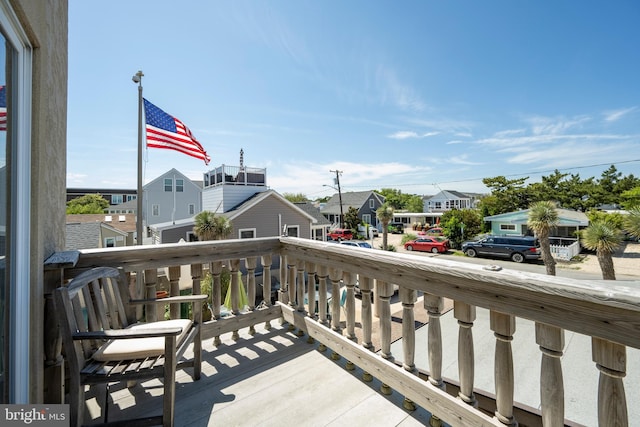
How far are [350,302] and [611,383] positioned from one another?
1301 mm

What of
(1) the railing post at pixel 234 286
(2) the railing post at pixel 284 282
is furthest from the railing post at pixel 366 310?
(1) the railing post at pixel 234 286

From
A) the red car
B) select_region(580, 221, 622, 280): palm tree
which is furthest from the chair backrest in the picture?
the red car

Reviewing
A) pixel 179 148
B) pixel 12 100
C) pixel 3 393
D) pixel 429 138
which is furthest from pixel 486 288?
pixel 429 138

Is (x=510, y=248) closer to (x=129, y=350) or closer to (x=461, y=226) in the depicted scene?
(x=461, y=226)

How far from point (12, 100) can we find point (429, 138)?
26.6 m

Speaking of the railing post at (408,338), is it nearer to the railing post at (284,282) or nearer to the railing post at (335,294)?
the railing post at (335,294)

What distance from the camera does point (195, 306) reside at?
1822 millimetres

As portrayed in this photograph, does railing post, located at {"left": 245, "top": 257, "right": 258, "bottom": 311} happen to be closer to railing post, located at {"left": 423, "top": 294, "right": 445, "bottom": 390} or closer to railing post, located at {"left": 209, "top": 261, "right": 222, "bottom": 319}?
railing post, located at {"left": 209, "top": 261, "right": 222, "bottom": 319}

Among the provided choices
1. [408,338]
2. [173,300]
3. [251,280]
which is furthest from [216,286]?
[408,338]

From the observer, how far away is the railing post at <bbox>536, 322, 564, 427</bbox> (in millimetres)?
955

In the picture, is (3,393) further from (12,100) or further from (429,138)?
(429,138)

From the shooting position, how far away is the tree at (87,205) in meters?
27.0

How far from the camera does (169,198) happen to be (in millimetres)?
20766
